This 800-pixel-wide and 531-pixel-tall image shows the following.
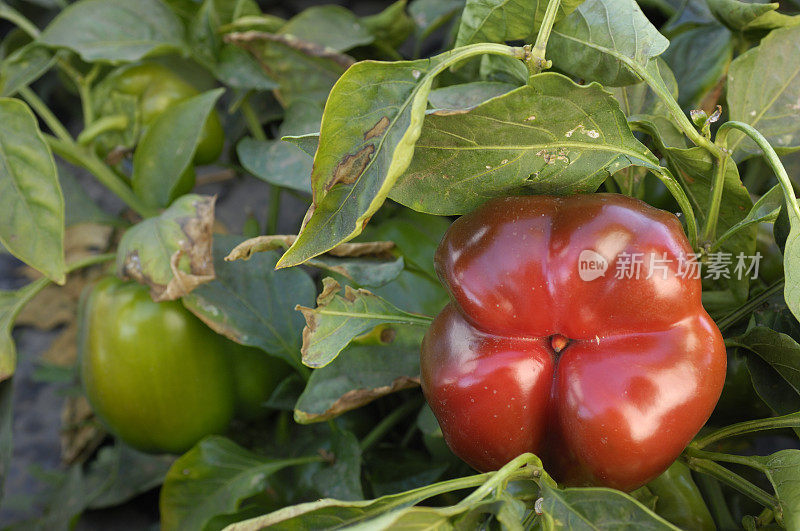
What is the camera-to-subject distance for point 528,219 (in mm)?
499

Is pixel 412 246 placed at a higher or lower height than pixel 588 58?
lower

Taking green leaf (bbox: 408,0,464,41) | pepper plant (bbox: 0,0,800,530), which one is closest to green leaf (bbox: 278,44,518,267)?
pepper plant (bbox: 0,0,800,530)

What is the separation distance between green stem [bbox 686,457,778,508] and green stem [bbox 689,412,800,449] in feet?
0.05

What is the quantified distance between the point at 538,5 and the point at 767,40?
0.76 ft

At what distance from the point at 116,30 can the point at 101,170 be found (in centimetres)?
18

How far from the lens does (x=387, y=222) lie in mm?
898

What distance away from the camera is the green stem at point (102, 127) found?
0.88 meters

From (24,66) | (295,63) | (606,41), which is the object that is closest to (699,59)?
(606,41)

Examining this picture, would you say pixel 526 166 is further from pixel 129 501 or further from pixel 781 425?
pixel 129 501

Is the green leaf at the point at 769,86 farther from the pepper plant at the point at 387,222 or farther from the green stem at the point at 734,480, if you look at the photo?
the green stem at the point at 734,480

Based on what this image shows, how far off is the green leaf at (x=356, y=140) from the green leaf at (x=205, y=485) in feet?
1.24

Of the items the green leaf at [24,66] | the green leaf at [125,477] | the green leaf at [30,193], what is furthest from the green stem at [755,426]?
the green leaf at [24,66]

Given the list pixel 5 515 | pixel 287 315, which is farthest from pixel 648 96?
pixel 5 515
